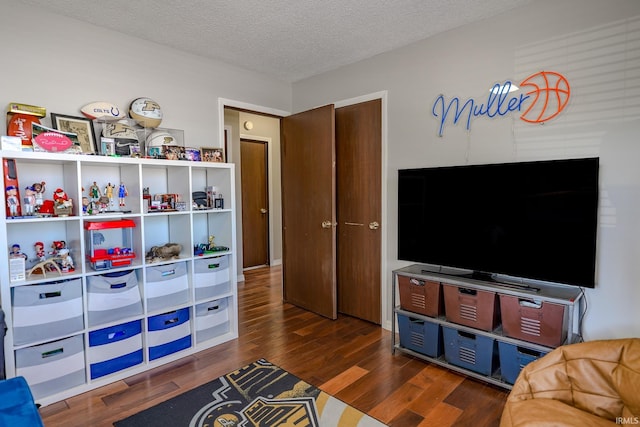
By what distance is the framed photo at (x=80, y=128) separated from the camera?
2.44 meters

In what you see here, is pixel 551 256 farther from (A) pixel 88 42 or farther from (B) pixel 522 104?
(A) pixel 88 42

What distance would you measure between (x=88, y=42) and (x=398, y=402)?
11.1 ft

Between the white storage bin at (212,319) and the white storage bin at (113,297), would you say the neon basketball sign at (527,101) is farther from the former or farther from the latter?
the white storage bin at (113,297)

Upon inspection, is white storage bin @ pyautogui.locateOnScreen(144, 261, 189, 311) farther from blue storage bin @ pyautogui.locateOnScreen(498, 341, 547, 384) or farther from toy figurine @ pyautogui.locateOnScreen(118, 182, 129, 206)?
blue storage bin @ pyautogui.locateOnScreen(498, 341, 547, 384)

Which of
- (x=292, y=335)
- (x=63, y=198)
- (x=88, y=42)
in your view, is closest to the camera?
(x=63, y=198)

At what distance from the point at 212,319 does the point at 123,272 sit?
33.8 inches

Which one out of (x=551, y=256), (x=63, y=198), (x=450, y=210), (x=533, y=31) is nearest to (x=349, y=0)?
(x=533, y=31)

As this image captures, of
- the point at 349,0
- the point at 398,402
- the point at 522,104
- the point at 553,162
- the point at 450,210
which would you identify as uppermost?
the point at 349,0

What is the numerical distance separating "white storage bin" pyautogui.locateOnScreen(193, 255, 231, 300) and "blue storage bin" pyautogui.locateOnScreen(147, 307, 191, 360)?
20 centimetres

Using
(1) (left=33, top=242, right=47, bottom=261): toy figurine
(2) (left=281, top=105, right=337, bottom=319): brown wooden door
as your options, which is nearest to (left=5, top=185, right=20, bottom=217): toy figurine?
(1) (left=33, top=242, right=47, bottom=261): toy figurine

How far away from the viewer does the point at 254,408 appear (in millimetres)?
2115

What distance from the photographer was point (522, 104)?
2.43 meters

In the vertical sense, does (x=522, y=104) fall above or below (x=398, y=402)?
above

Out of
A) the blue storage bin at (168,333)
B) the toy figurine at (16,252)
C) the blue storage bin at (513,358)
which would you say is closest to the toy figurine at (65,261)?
the toy figurine at (16,252)
